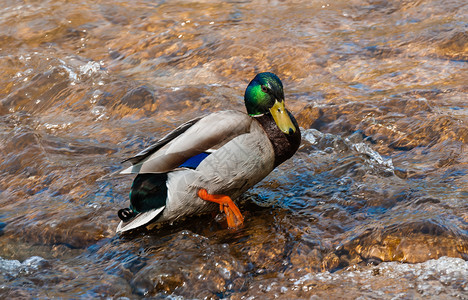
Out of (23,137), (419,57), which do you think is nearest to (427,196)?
(419,57)

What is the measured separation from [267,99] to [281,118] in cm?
16

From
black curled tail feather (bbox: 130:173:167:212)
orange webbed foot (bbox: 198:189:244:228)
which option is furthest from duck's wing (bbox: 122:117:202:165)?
orange webbed foot (bbox: 198:189:244:228)

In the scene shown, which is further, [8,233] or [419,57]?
[419,57]

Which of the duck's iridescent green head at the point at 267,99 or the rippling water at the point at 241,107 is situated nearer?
the rippling water at the point at 241,107

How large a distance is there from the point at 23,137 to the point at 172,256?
8.20 ft

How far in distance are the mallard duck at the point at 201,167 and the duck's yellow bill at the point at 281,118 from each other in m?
0.02

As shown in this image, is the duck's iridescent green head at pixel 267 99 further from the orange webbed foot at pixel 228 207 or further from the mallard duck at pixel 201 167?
the orange webbed foot at pixel 228 207

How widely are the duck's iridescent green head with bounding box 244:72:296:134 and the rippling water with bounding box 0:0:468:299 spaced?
0.58 m

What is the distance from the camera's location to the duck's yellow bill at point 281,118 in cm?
393

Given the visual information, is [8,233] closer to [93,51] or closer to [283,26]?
[93,51]

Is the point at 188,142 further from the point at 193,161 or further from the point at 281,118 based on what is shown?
the point at 281,118

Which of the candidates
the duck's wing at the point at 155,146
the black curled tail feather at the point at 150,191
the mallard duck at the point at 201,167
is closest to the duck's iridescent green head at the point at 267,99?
the mallard duck at the point at 201,167

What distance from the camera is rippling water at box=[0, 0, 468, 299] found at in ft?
11.0

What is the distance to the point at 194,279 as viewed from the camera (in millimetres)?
3336
